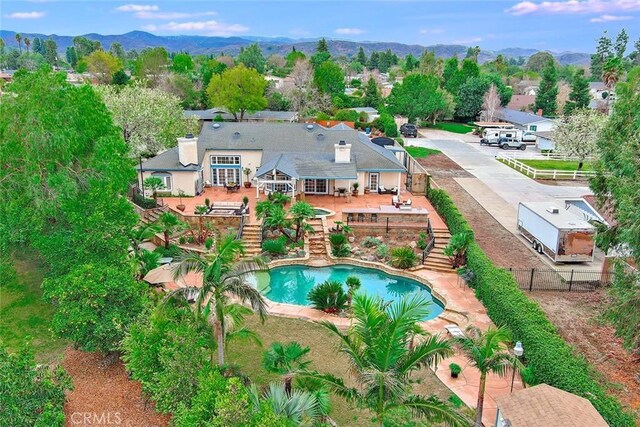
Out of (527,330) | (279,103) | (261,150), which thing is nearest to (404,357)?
(527,330)

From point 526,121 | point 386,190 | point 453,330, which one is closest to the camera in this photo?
point 453,330

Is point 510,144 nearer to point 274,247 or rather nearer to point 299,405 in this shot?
point 274,247

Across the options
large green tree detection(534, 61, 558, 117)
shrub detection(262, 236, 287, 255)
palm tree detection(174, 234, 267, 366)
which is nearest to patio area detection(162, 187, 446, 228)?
shrub detection(262, 236, 287, 255)

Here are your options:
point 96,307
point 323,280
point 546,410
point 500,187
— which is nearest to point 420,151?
point 500,187

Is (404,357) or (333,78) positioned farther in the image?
(333,78)

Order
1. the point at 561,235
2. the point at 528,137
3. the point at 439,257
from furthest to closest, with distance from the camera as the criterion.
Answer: the point at 528,137, the point at 439,257, the point at 561,235

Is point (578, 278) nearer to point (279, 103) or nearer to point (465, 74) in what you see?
point (279, 103)

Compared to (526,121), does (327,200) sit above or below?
below

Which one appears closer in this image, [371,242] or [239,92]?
[371,242]

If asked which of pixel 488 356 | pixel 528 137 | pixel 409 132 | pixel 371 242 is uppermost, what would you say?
pixel 409 132
